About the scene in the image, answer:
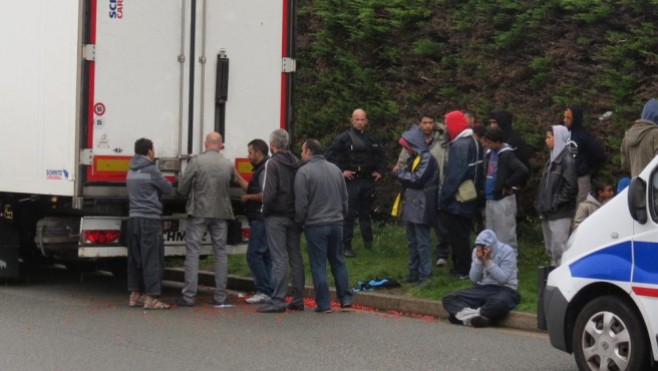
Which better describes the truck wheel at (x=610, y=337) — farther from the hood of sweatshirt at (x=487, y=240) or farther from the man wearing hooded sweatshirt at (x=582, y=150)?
the man wearing hooded sweatshirt at (x=582, y=150)

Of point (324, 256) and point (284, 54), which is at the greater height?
point (284, 54)

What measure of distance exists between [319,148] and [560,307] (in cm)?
466

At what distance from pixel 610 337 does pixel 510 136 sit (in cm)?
584

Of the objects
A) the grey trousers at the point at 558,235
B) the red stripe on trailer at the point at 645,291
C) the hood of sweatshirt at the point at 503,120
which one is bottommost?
the grey trousers at the point at 558,235

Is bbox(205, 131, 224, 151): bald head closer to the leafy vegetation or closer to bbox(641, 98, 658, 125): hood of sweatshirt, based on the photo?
the leafy vegetation

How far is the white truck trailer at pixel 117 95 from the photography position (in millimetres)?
13336

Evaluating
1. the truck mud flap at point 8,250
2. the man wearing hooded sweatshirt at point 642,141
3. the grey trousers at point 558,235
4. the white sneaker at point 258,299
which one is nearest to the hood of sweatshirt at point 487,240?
the grey trousers at point 558,235

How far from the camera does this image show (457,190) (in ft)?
47.2

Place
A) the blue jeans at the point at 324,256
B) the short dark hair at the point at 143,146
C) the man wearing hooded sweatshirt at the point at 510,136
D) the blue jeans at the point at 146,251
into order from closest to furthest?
the short dark hair at the point at 143,146 → the blue jeans at the point at 324,256 → the blue jeans at the point at 146,251 → the man wearing hooded sweatshirt at the point at 510,136

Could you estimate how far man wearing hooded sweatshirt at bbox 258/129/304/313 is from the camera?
44.0ft

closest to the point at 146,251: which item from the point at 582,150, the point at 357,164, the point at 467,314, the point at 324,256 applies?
the point at 324,256

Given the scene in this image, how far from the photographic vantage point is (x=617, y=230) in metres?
9.09

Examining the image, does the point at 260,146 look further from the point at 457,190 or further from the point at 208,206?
the point at 457,190

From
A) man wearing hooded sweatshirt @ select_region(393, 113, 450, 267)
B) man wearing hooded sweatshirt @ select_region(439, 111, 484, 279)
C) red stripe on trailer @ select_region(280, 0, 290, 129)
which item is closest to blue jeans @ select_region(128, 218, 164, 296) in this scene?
red stripe on trailer @ select_region(280, 0, 290, 129)
